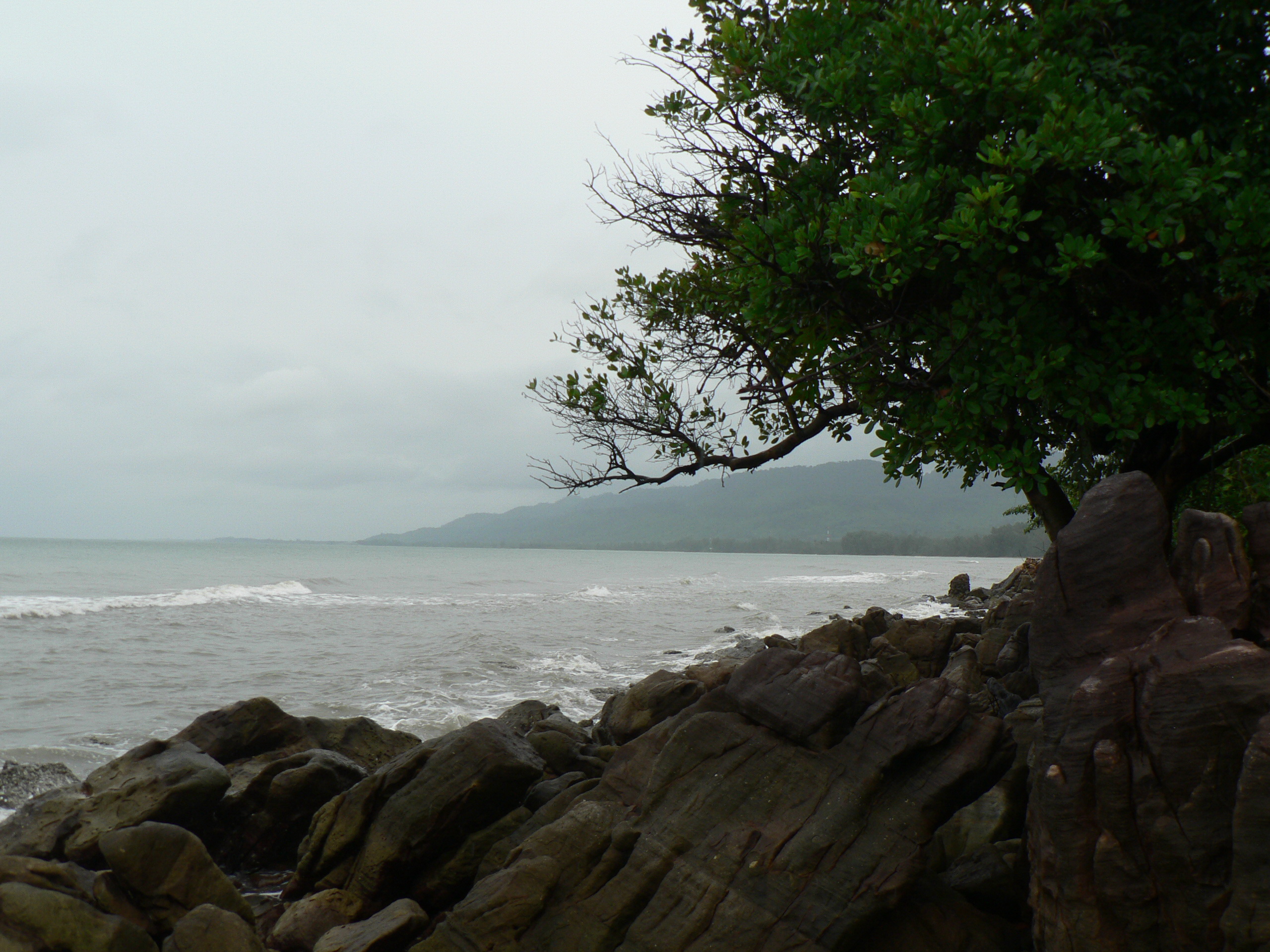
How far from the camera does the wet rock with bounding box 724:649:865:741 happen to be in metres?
6.54

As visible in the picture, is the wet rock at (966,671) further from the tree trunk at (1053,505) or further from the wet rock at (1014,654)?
the tree trunk at (1053,505)

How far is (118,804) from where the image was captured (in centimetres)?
855

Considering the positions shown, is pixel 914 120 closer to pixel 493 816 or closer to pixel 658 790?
pixel 658 790

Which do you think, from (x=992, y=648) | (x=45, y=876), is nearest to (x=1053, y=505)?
(x=992, y=648)

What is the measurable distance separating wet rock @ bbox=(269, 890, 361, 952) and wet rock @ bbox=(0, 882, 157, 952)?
103cm

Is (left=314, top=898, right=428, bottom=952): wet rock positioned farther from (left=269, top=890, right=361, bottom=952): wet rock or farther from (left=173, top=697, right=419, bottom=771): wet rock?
(left=173, top=697, right=419, bottom=771): wet rock

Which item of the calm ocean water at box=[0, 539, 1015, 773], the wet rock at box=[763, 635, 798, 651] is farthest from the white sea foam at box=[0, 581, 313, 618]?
the wet rock at box=[763, 635, 798, 651]

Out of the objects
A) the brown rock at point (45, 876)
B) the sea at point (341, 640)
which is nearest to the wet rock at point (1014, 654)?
the sea at point (341, 640)

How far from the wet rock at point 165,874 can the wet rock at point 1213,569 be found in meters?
7.89

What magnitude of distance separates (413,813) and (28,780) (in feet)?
23.1

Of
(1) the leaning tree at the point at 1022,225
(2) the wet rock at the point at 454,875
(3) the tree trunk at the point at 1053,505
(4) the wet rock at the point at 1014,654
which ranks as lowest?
(2) the wet rock at the point at 454,875

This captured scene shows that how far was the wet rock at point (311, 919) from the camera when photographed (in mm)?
7074

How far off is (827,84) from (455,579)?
67837 millimetres

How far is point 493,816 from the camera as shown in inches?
310
